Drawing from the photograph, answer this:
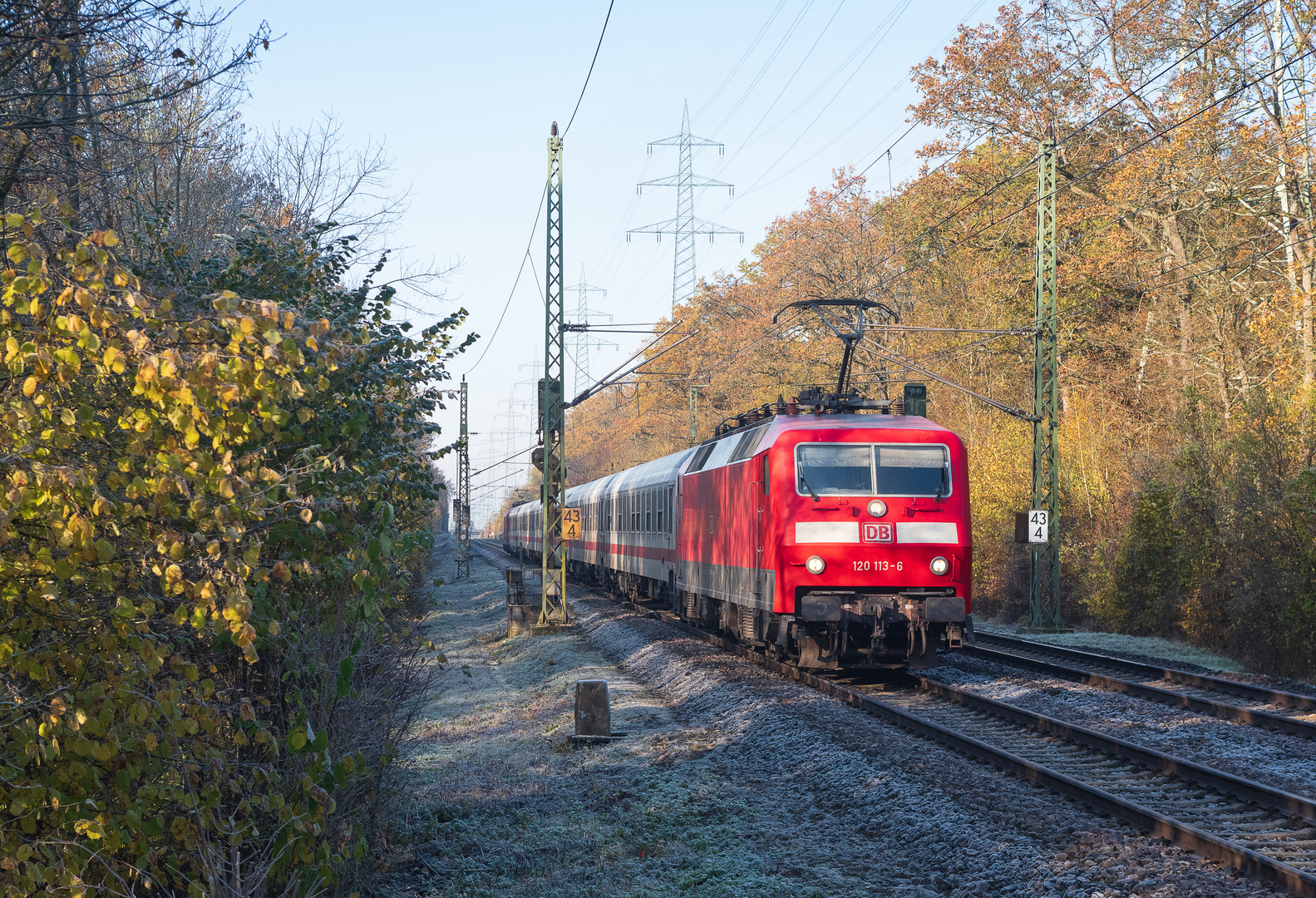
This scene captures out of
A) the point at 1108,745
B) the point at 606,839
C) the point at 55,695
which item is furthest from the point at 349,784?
the point at 1108,745

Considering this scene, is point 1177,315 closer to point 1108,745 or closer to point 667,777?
point 1108,745

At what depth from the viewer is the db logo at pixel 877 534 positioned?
503 inches

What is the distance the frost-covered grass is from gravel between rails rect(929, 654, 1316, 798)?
12.0ft

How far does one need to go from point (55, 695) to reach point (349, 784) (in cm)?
313

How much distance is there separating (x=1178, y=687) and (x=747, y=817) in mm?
7842

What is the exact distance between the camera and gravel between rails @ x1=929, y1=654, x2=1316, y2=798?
8.84 meters

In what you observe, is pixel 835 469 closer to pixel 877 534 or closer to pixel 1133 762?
pixel 877 534

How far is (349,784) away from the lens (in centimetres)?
655

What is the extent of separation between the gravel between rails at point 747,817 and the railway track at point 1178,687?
3.49 metres

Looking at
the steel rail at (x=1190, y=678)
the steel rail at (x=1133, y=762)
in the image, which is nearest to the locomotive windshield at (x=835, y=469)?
the steel rail at (x=1133, y=762)

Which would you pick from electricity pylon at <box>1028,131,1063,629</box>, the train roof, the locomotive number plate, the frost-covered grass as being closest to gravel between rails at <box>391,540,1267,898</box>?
the locomotive number plate

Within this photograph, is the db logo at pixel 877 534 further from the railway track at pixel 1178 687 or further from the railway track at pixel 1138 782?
the railway track at pixel 1178 687

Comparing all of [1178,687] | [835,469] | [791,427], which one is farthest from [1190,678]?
[791,427]

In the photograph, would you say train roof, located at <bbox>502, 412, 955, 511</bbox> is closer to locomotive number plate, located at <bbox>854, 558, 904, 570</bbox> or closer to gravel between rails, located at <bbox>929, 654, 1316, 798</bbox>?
locomotive number plate, located at <bbox>854, 558, 904, 570</bbox>
